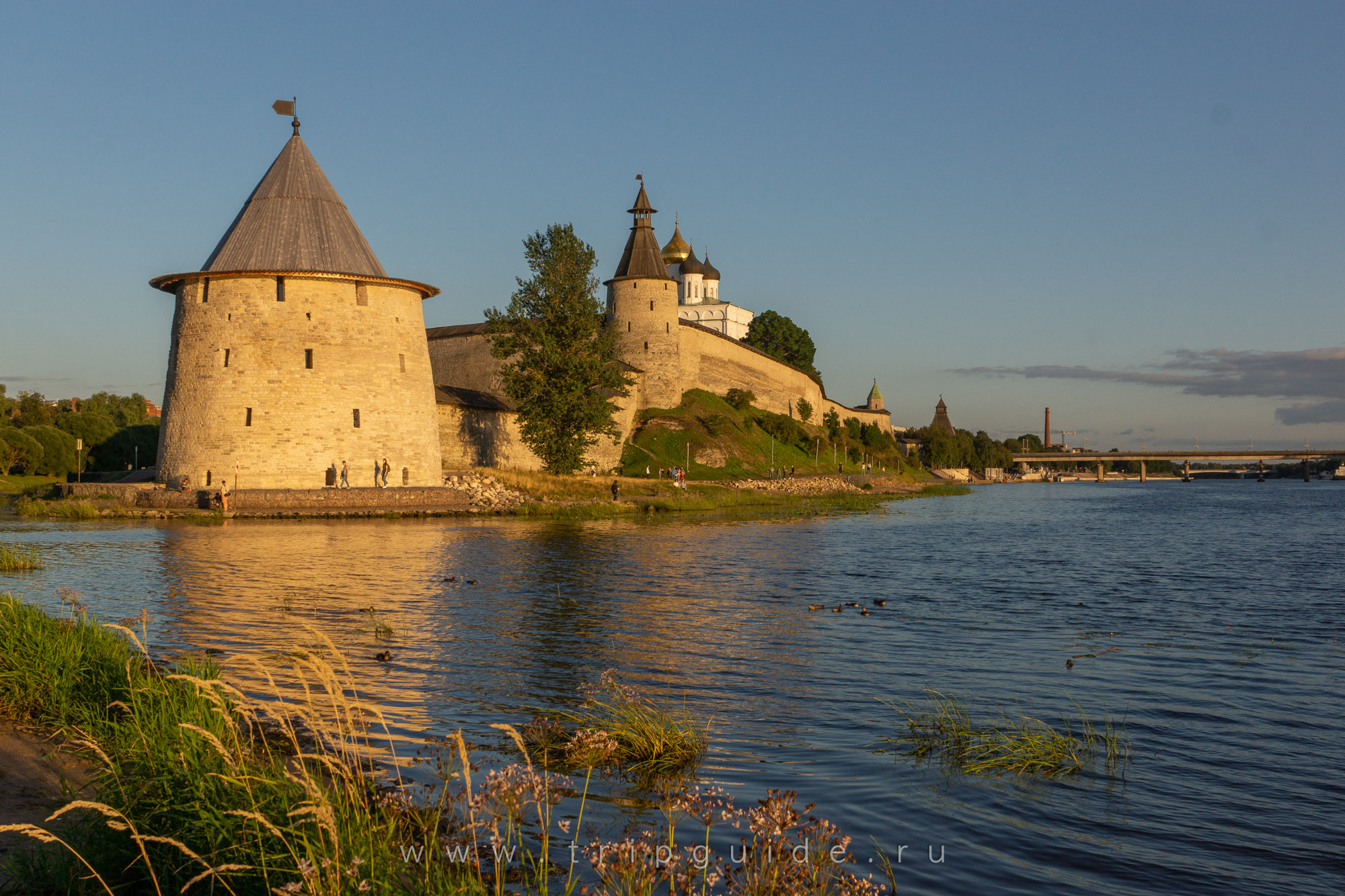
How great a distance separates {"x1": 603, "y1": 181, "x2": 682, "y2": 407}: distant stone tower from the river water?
3852 cm

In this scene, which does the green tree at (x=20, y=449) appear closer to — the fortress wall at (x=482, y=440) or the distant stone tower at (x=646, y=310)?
the fortress wall at (x=482, y=440)

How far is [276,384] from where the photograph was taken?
115 feet

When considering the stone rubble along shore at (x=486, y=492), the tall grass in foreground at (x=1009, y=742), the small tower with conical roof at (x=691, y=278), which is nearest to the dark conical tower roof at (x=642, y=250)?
the stone rubble along shore at (x=486, y=492)

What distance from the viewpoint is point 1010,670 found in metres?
10.2

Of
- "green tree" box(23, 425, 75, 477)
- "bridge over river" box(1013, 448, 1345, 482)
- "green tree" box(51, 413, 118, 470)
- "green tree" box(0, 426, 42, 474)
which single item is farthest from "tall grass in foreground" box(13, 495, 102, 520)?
"bridge over river" box(1013, 448, 1345, 482)

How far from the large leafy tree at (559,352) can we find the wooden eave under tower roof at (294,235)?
628 cm

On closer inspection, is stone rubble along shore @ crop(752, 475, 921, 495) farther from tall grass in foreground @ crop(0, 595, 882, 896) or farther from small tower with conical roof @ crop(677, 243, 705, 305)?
tall grass in foreground @ crop(0, 595, 882, 896)

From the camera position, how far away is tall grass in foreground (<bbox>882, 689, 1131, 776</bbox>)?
6.66 m

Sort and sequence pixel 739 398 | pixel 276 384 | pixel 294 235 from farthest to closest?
1. pixel 739 398
2. pixel 294 235
3. pixel 276 384

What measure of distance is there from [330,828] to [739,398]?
68497 millimetres

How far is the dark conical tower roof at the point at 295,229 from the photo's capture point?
35656 mm

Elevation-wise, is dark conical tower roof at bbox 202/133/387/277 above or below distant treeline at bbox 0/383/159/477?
above

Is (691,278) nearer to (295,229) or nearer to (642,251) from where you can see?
(642,251)

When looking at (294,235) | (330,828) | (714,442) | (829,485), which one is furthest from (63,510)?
(829,485)
